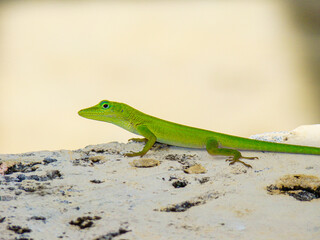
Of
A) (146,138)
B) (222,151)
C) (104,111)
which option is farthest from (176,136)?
(104,111)

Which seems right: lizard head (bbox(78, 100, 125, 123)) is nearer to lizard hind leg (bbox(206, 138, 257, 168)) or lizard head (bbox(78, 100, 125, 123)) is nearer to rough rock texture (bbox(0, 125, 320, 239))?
rough rock texture (bbox(0, 125, 320, 239))

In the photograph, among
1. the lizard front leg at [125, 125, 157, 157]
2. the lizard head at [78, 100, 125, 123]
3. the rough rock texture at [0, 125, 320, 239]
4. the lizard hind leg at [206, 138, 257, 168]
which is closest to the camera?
the rough rock texture at [0, 125, 320, 239]

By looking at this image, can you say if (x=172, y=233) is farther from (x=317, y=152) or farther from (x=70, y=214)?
(x=317, y=152)

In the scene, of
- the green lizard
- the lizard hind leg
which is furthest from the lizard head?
the lizard hind leg

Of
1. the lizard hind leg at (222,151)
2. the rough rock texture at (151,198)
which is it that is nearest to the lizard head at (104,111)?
the rough rock texture at (151,198)

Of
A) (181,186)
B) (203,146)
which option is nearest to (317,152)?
(203,146)

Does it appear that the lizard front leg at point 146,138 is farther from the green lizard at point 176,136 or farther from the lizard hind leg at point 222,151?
the lizard hind leg at point 222,151
